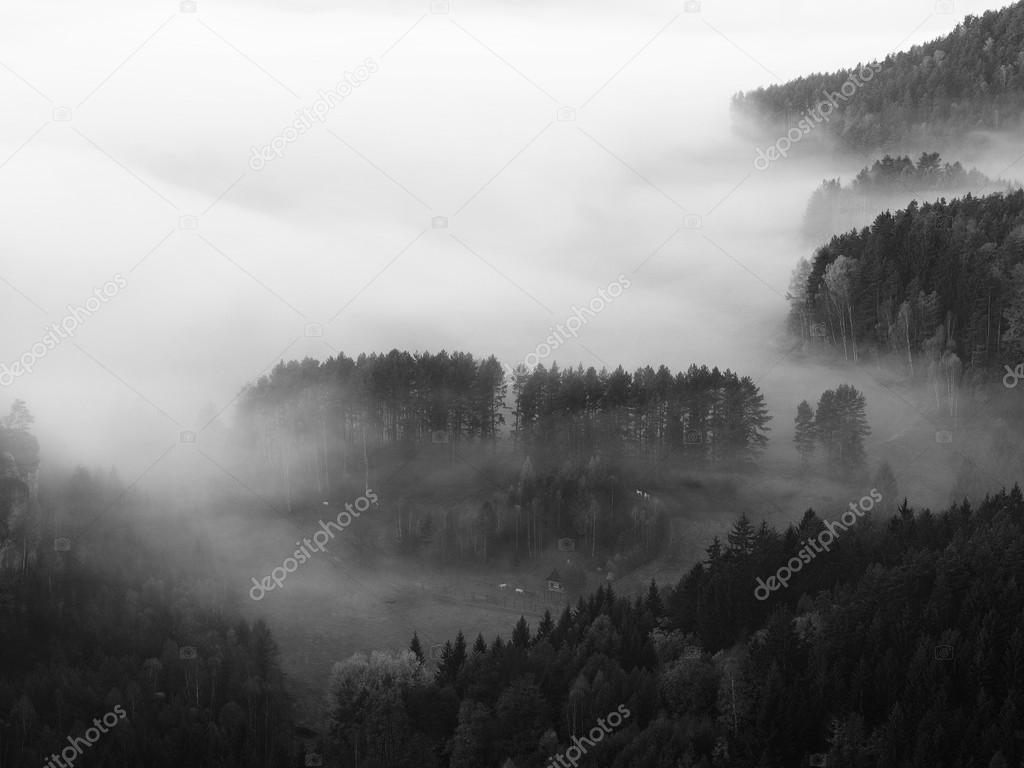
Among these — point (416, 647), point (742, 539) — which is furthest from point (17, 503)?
point (742, 539)

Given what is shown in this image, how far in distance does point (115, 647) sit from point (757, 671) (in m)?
63.8

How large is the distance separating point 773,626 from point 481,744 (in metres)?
26.1

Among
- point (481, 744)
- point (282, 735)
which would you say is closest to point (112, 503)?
point (282, 735)

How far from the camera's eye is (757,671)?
5896 inches

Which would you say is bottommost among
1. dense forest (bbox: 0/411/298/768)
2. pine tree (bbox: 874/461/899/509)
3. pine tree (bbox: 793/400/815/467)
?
dense forest (bbox: 0/411/298/768)

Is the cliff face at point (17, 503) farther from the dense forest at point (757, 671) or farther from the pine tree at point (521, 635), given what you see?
the pine tree at point (521, 635)

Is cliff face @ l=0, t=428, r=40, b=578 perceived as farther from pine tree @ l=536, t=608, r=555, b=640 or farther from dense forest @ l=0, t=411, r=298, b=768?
pine tree @ l=536, t=608, r=555, b=640

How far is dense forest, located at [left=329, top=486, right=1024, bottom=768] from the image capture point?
144 meters

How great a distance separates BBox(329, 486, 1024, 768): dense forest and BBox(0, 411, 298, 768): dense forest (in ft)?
36.7

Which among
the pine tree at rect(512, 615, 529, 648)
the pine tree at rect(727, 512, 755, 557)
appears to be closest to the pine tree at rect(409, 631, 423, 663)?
the pine tree at rect(512, 615, 529, 648)

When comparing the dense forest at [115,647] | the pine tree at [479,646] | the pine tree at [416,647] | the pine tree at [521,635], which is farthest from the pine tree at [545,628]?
the dense forest at [115,647]

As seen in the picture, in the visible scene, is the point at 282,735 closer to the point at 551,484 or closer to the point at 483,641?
the point at 483,641

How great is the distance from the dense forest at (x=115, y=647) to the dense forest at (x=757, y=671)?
11.2 metres

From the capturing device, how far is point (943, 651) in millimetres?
146500
